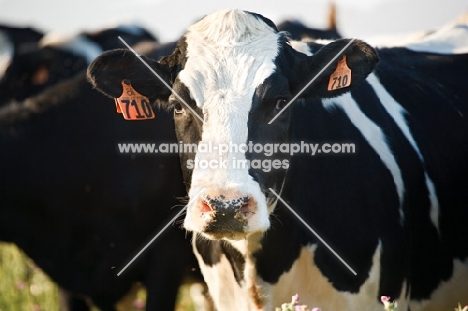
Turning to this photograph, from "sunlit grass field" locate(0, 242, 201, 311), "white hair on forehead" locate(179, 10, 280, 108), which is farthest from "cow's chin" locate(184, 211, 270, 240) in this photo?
"sunlit grass field" locate(0, 242, 201, 311)

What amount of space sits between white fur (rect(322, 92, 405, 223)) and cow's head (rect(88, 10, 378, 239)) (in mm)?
395

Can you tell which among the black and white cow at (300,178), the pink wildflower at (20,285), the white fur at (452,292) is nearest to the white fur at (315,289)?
the black and white cow at (300,178)

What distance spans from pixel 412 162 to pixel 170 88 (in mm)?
1570

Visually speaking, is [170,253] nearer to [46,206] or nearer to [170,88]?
[46,206]

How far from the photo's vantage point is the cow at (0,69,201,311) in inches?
250

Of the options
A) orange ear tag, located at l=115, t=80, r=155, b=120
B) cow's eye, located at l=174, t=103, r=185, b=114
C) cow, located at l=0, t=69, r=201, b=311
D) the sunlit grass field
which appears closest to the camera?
cow's eye, located at l=174, t=103, r=185, b=114

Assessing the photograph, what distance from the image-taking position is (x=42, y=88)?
782cm

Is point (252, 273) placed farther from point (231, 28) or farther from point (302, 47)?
point (302, 47)

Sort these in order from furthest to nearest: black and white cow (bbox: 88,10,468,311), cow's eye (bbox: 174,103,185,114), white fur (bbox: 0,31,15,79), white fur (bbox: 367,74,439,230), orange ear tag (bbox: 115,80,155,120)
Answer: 1. white fur (bbox: 0,31,15,79)
2. white fur (bbox: 367,74,439,230)
3. orange ear tag (bbox: 115,80,155,120)
4. cow's eye (bbox: 174,103,185,114)
5. black and white cow (bbox: 88,10,468,311)

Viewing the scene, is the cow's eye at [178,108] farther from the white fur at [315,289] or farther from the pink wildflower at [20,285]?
the pink wildflower at [20,285]

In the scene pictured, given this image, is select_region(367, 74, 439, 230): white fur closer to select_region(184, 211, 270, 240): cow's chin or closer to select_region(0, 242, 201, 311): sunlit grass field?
select_region(184, 211, 270, 240): cow's chin

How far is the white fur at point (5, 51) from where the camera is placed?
26.9ft

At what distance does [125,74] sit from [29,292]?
3.16 m

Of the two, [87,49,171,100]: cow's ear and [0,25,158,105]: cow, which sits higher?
[87,49,171,100]: cow's ear
